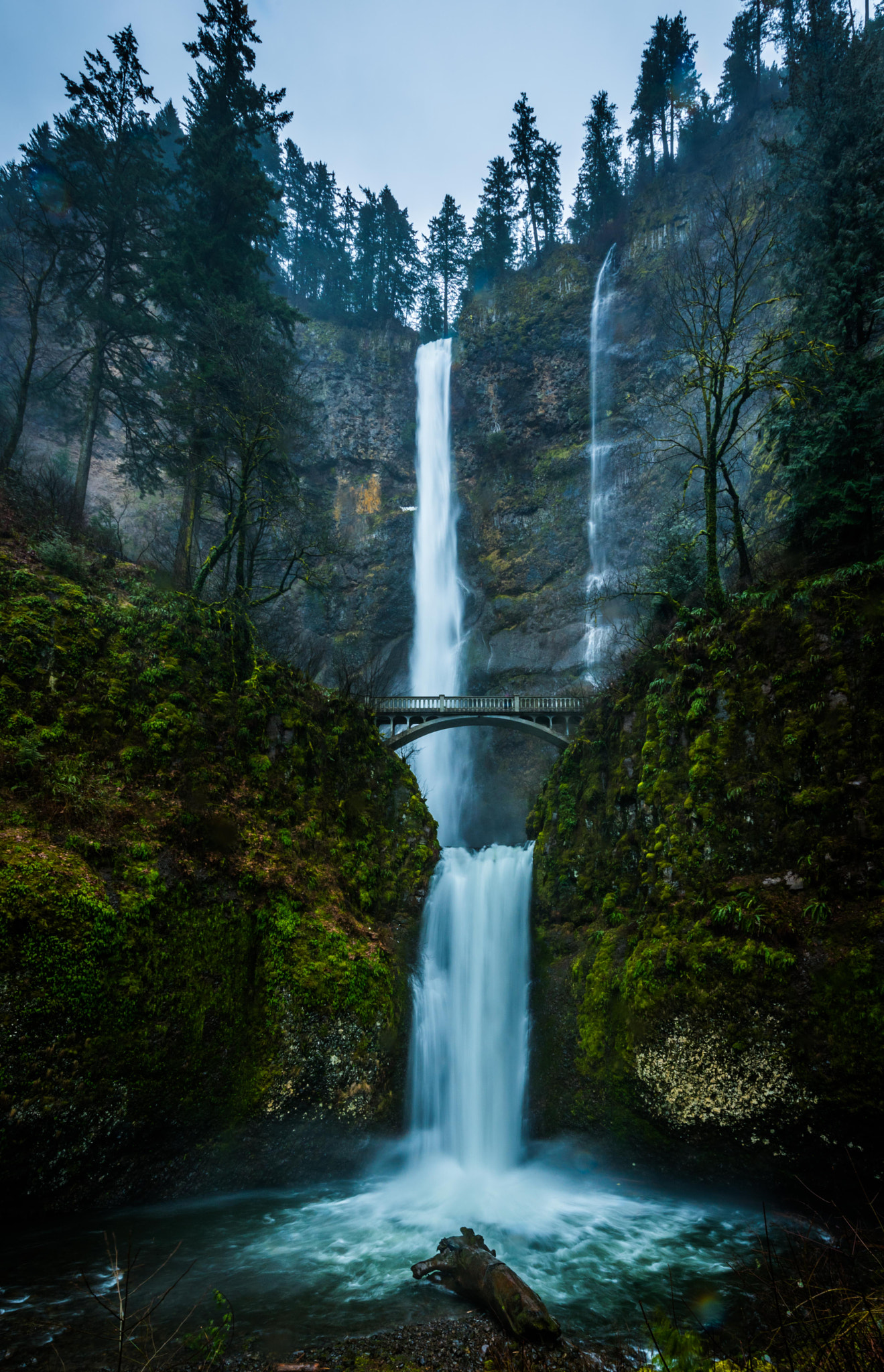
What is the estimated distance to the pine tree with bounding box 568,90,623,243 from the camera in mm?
39688

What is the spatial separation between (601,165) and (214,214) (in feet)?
117

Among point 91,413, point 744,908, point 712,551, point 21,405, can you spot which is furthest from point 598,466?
point 744,908

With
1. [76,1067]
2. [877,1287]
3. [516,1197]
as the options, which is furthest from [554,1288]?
[76,1067]

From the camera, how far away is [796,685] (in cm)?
959

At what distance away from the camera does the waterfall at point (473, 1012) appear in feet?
36.5

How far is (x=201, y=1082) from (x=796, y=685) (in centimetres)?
1099

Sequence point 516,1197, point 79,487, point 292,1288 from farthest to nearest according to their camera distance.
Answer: point 79,487 < point 516,1197 < point 292,1288

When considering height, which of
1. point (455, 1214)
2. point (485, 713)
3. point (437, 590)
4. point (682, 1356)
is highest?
point (437, 590)

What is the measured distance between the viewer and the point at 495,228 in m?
41.7

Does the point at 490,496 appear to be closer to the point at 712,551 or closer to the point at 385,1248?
the point at 712,551

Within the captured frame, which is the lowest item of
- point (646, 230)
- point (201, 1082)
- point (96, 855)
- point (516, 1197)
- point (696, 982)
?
point (516, 1197)

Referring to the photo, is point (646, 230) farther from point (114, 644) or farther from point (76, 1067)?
point (76, 1067)

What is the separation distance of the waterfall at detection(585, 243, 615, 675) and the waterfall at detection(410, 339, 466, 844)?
322 inches

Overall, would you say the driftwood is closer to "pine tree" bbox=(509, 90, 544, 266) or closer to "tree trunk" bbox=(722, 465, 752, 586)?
"tree trunk" bbox=(722, 465, 752, 586)
